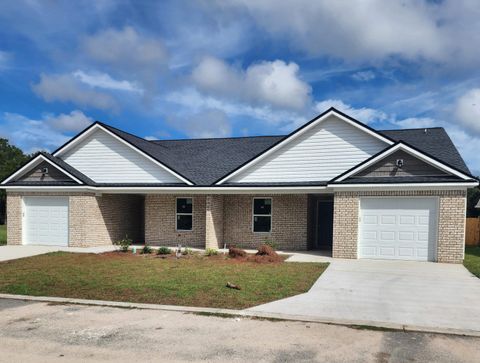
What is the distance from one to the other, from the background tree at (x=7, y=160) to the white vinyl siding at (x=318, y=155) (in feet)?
101

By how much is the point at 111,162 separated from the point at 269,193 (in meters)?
7.81

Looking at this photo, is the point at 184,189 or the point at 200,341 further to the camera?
the point at 184,189

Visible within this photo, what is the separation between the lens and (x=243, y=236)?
18328 mm

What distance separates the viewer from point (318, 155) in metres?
16.8

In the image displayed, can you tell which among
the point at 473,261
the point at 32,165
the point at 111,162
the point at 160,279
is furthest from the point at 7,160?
the point at 473,261

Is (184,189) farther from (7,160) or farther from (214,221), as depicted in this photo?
(7,160)

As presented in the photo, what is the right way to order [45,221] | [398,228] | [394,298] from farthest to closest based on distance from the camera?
[45,221], [398,228], [394,298]

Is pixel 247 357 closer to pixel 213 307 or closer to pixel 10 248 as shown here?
pixel 213 307

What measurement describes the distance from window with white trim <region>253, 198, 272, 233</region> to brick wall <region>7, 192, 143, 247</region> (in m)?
6.87

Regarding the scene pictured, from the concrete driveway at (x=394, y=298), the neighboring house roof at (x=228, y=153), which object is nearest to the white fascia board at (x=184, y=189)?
the neighboring house roof at (x=228, y=153)

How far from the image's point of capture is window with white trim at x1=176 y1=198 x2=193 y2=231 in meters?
18.9

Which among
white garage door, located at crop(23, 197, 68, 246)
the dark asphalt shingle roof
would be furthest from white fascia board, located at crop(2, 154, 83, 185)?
the dark asphalt shingle roof

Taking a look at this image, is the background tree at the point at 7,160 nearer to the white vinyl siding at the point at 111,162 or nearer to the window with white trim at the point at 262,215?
the white vinyl siding at the point at 111,162

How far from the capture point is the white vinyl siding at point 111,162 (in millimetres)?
18391
